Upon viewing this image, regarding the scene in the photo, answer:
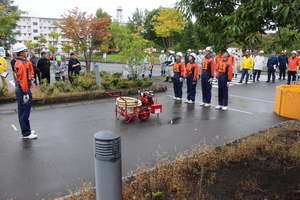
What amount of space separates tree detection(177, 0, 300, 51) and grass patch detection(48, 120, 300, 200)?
2.09 m

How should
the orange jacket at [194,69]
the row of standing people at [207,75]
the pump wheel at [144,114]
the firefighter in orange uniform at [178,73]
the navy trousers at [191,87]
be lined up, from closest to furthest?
the pump wheel at [144,114]
the row of standing people at [207,75]
the orange jacket at [194,69]
the navy trousers at [191,87]
the firefighter in orange uniform at [178,73]

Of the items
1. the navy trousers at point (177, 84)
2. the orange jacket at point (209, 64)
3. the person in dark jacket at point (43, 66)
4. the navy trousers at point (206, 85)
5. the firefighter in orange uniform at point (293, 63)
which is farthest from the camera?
the firefighter in orange uniform at point (293, 63)

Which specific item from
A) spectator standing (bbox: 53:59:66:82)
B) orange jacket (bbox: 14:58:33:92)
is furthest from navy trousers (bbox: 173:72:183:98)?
orange jacket (bbox: 14:58:33:92)

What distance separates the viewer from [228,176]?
4430 millimetres

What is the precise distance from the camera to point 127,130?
24.4ft

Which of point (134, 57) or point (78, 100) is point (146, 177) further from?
point (134, 57)

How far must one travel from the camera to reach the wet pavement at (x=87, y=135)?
475 cm

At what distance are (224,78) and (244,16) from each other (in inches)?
229

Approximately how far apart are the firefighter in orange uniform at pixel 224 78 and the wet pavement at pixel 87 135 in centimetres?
41

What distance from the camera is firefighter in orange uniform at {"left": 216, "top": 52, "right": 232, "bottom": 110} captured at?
9.45m

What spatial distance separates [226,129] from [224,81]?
2.63 meters

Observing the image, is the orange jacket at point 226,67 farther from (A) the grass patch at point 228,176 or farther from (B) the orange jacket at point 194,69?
(A) the grass patch at point 228,176

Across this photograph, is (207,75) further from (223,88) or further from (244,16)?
(244,16)

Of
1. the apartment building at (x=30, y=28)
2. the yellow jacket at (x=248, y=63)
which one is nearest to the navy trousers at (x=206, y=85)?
the yellow jacket at (x=248, y=63)
